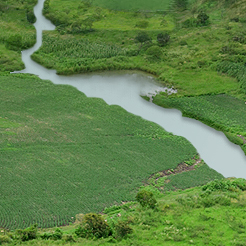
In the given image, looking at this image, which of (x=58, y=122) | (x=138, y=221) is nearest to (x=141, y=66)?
(x=58, y=122)

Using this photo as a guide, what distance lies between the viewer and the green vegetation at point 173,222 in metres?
30.8

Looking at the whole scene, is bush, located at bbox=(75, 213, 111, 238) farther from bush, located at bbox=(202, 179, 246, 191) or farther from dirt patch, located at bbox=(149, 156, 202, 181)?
bush, located at bbox=(202, 179, 246, 191)

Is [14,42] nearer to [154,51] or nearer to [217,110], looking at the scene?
[154,51]

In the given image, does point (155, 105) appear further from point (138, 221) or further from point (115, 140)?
point (138, 221)

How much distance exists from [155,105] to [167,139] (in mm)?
9165

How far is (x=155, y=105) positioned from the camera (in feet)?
183

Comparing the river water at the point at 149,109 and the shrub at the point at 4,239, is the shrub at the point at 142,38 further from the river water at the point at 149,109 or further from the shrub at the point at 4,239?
the shrub at the point at 4,239

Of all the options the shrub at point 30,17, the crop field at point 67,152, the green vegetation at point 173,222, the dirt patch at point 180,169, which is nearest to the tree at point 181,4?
the shrub at point 30,17

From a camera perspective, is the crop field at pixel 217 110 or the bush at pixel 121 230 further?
the crop field at pixel 217 110

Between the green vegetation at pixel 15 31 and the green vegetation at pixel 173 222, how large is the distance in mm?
35218

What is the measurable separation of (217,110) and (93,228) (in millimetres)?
28043

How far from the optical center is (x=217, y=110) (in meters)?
53.3

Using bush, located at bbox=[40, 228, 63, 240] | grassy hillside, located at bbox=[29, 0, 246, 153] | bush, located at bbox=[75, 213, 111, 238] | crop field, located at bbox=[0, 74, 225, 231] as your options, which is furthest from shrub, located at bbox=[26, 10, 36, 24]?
bush, located at bbox=[40, 228, 63, 240]

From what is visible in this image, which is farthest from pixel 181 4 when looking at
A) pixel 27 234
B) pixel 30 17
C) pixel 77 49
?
pixel 27 234
